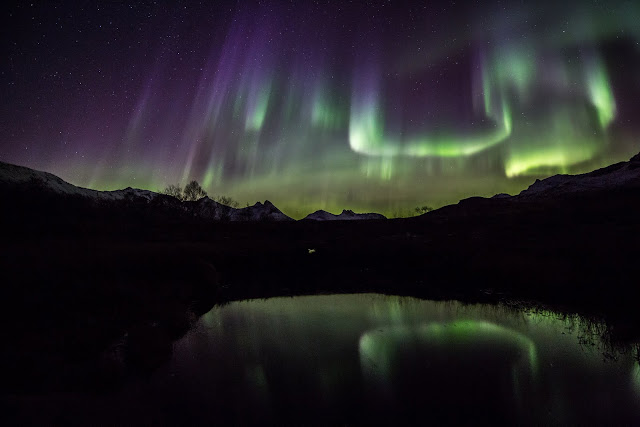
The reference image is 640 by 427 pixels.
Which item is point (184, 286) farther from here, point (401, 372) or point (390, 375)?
point (401, 372)

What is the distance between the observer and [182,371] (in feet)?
39.0

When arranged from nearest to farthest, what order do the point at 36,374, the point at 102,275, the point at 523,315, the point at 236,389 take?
the point at 36,374 → the point at 236,389 → the point at 523,315 → the point at 102,275

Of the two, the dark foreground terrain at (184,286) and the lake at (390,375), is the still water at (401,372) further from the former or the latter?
the dark foreground terrain at (184,286)

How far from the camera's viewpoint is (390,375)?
11.8m

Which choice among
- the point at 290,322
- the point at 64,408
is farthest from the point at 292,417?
the point at 290,322

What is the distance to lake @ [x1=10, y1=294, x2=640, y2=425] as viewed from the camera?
30.3 feet

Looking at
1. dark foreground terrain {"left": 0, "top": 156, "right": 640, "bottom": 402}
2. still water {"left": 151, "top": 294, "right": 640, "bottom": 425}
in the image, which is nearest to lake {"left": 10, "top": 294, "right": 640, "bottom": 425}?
still water {"left": 151, "top": 294, "right": 640, "bottom": 425}

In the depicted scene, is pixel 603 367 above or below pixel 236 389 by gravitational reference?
above

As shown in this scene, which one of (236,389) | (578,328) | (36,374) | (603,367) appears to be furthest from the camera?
(578,328)

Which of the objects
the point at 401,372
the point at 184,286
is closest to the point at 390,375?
the point at 401,372

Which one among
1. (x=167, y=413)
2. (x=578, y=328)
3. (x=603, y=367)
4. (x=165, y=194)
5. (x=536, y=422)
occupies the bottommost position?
(x=167, y=413)

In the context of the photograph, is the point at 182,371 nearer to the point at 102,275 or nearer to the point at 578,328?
the point at 102,275

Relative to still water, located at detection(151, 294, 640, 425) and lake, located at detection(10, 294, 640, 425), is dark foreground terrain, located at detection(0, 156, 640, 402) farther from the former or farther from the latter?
still water, located at detection(151, 294, 640, 425)

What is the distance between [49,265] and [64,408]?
59.2ft
